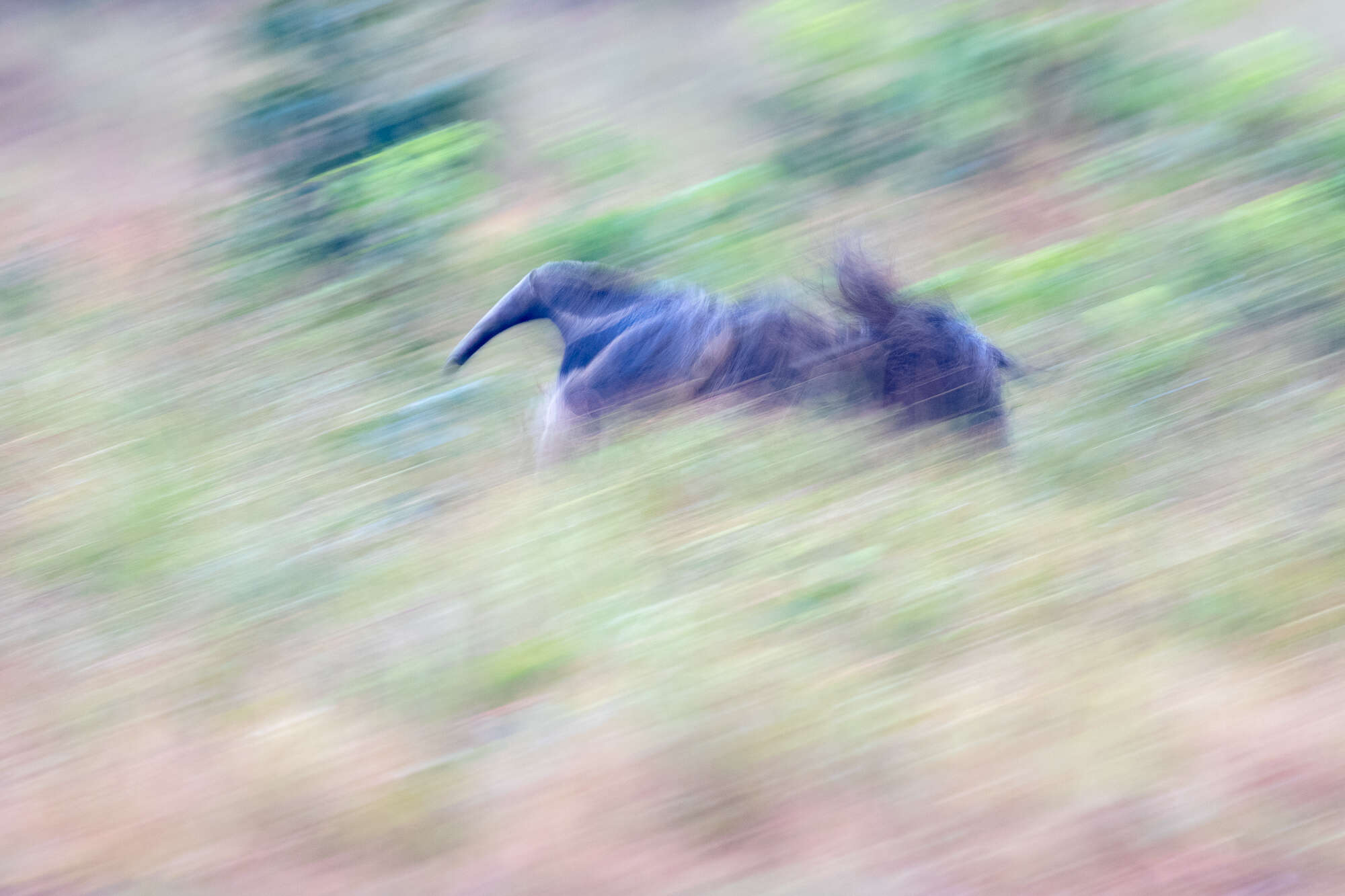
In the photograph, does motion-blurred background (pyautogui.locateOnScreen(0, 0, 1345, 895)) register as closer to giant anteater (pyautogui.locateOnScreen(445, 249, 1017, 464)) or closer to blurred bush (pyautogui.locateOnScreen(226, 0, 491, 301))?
blurred bush (pyautogui.locateOnScreen(226, 0, 491, 301))

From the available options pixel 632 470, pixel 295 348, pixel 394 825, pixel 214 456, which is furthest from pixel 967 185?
pixel 394 825

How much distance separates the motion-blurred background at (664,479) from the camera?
7.82ft

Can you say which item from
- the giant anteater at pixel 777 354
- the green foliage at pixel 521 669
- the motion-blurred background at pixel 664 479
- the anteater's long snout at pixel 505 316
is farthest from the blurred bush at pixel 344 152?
the green foliage at pixel 521 669

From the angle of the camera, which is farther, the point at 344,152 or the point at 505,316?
the point at 344,152

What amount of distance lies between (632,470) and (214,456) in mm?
1288

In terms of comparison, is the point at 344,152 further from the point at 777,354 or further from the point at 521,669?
the point at 521,669

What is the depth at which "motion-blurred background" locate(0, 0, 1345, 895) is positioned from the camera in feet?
7.82

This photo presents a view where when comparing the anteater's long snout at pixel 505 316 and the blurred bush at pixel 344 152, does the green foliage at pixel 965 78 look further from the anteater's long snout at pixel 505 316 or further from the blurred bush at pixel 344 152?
the blurred bush at pixel 344 152

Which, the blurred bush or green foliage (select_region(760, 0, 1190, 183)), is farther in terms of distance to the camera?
the blurred bush

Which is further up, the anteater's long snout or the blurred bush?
the blurred bush

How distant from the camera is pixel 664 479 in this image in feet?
10.9

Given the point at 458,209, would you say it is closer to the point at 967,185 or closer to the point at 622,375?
the point at 622,375

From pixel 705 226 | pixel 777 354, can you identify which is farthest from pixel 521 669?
pixel 705 226

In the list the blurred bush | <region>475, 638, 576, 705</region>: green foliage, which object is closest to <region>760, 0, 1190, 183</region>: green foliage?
the blurred bush
